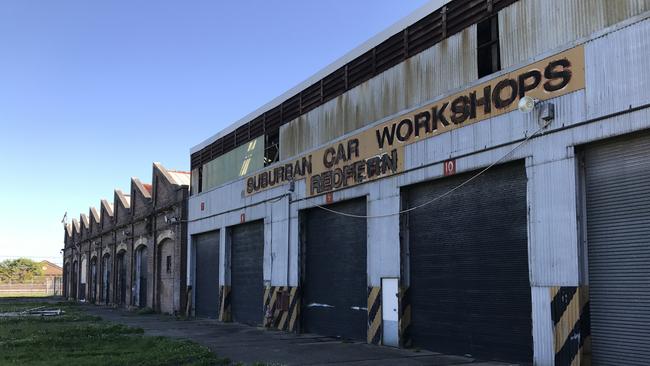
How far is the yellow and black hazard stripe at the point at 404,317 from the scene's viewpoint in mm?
14531

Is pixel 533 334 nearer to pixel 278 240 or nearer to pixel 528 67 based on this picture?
pixel 528 67

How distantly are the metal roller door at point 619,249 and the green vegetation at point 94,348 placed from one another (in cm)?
723

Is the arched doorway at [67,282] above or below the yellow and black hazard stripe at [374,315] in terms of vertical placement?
Answer: below

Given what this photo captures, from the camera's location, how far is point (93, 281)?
48.0m

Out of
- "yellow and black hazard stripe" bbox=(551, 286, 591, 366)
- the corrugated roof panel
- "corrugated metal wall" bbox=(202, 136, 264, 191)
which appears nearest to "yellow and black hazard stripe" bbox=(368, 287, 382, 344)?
"yellow and black hazard stripe" bbox=(551, 286, 591, 366)

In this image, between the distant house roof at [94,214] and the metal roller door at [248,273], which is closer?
the metal roller door at [248,273]

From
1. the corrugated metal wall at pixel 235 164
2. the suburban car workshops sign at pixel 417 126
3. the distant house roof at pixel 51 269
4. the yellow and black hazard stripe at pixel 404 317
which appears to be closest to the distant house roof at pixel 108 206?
the corrugated metal wall at pixel 235 164

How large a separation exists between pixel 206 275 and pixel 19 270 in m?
100.0

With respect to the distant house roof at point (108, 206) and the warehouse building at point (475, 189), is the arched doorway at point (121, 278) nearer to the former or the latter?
the distant house roof at point (108, 206)

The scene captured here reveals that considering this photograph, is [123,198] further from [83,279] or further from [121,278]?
[83,279]

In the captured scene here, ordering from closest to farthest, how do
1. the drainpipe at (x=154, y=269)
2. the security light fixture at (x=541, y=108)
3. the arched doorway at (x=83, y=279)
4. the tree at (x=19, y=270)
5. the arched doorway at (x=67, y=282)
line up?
1. the security light fixture at (x=541, y=108)
2. the drainpipe at (x=154, y=269)
3. the arched doorway at (x=83, y=279)
4. the arched doorway at (x=67, y=282)
5. the tree at (x=19, y=270)

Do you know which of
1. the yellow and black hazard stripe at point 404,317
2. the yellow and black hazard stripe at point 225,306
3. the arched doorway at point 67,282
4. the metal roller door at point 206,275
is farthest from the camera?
the arched doorway at point 67,282

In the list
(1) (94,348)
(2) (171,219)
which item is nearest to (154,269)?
(2) (171,219)

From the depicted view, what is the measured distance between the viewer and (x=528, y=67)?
1160 centimetres
